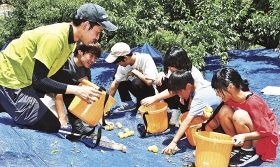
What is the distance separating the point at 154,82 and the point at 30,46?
151 centimetres

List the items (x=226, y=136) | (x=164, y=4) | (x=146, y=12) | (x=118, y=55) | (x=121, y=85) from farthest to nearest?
1. (x=164, y=4)
2. (x=146, y=12)
3. (x=121, y=85)
4. (x=118, y=55)
5. (x=226, y=136)

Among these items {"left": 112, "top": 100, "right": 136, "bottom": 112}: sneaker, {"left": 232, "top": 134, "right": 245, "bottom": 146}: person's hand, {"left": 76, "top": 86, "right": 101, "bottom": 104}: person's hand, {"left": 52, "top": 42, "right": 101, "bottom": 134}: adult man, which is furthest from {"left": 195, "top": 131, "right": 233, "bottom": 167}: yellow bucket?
{"left": 112, "top": 100, "right": 136, "bottom": 112}: sneaker

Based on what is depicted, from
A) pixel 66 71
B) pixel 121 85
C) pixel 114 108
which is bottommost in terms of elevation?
pixel 114 108

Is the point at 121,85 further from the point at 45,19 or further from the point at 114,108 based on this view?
the point at 45,19

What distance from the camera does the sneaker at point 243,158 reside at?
2854 mm

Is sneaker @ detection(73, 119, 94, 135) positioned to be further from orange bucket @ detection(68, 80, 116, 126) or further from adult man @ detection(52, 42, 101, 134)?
orange bucket @ detection(68, 80, 116, 126)

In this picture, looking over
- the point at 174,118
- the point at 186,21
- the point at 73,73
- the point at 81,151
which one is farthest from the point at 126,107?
the point at 186,21

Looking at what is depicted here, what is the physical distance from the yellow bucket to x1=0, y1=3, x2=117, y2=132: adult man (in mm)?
791

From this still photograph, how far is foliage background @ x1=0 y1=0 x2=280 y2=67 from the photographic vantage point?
18.8 ft

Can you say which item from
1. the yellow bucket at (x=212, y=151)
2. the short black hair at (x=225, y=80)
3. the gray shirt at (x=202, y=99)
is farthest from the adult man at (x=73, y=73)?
the short black hair at (x=225, y=80)

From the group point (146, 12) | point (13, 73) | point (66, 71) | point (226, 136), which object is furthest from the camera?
point (146, 12)

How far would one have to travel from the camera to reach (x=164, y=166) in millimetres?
2938

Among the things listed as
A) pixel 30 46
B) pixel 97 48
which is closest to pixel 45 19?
pixel 97 48

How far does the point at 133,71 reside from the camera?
4074 millimetres
